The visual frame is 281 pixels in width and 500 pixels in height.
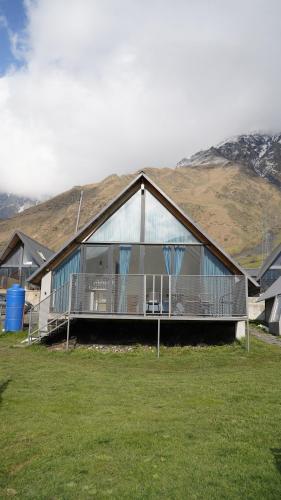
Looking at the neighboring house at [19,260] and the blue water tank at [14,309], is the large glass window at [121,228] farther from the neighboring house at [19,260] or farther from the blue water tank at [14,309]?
the neighboring house at [19,260]

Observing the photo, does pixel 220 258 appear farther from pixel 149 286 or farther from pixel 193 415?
pixel 193 415

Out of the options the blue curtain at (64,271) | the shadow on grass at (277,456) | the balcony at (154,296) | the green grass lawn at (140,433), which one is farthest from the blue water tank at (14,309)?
the shadow on grass at (277,456)

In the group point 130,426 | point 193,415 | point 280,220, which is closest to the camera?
point 130,426

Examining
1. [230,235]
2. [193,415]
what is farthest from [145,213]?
[230,235]

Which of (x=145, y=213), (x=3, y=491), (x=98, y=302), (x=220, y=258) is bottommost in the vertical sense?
(x=3, y=491)

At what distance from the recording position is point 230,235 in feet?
550

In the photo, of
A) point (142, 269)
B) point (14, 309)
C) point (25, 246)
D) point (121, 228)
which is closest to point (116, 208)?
point (121, 228)

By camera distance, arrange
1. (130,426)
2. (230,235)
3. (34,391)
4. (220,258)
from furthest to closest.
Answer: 1. (230,235)
2. (220,258)
3. (34,391)
4. (130,426)

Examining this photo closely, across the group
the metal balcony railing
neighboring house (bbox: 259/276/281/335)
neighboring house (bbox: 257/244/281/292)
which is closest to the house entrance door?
the metal balcony railing

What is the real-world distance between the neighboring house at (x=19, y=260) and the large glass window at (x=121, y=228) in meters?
17.4

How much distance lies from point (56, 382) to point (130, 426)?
14.0ft

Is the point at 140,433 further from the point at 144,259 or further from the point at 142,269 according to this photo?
the point at 144,259

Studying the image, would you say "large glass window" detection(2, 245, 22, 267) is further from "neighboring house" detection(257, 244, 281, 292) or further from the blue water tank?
"neighboring house" detection(257, 244, 281, 292)

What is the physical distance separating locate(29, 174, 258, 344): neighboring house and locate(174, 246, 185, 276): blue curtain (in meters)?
0.04
